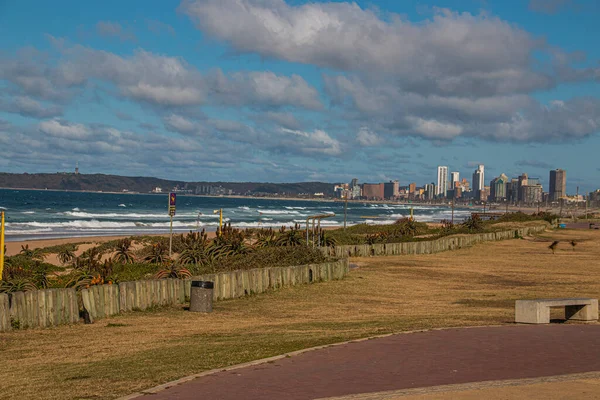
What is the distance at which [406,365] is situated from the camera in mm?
12047

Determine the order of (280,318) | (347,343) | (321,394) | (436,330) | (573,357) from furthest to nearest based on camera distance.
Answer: (280,318)
(436,330)
(347,343)
(573,357)
(321,394)

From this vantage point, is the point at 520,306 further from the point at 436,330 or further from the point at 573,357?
the point at 573,357

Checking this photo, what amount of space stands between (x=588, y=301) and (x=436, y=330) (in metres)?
4.13

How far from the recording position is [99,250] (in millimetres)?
43844

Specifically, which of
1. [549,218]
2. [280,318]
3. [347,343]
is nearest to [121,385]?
[347,343]

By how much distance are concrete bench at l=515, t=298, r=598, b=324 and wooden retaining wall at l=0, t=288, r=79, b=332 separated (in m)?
10.8

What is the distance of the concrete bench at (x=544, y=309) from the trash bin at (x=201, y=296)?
8.47 m

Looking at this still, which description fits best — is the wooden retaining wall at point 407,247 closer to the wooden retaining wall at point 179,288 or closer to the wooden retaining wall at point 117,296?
the wooden retaining wall at point 179,288

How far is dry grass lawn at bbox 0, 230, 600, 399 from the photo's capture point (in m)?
12.2

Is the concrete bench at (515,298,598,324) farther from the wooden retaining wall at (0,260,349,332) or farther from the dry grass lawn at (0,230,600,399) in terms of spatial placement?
the wooden retaining wall at (0,260,349,332)

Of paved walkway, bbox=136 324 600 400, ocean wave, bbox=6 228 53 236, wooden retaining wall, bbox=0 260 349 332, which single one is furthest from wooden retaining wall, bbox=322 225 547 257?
ocean wave, bbox=6 228 53 236

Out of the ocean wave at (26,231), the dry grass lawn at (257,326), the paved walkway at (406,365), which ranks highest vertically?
the paved walkway at (406,365)

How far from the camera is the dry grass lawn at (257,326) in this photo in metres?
12.2

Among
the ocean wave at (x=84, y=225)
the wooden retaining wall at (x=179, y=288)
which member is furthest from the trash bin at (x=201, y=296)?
the ocean wave at (x=84, y=225)
